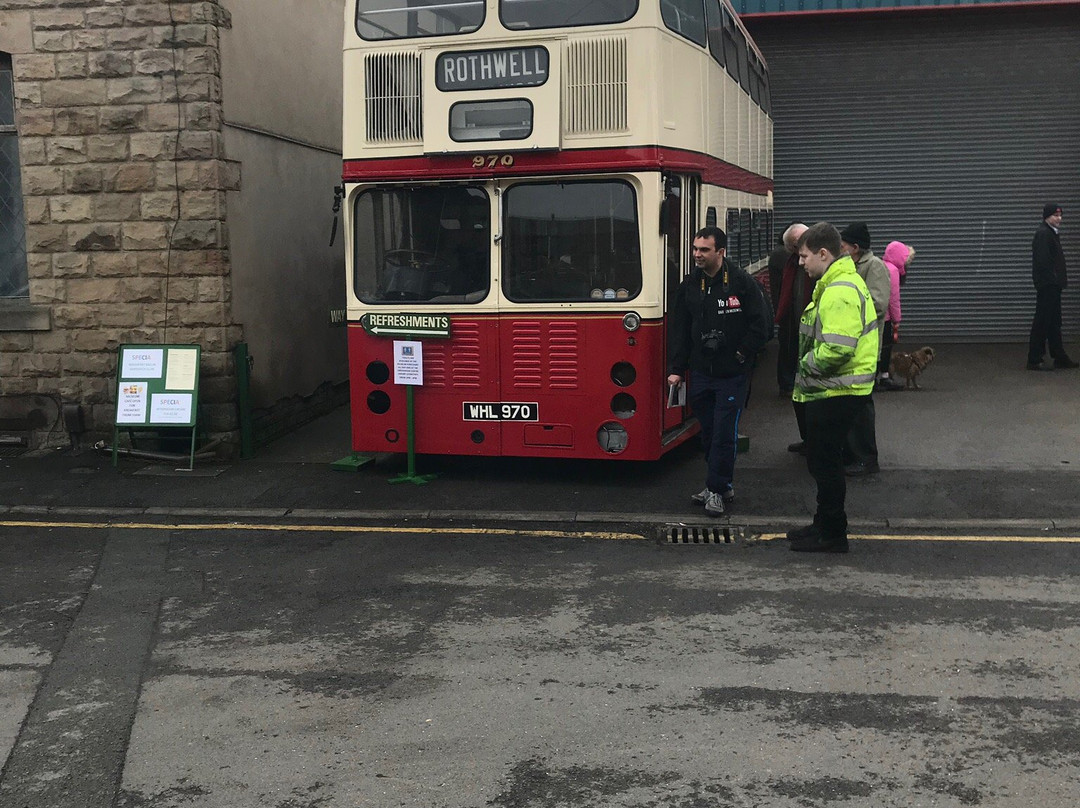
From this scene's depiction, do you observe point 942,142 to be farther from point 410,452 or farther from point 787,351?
point 410,452

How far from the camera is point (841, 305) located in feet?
23.5

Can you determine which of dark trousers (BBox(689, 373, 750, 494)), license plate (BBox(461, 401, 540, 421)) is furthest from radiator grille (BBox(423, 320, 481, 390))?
dark trousers (BBox(689, 373, 750, 494))

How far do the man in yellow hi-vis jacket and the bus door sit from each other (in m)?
1.85

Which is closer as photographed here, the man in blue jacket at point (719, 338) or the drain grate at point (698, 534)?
the drain grate at point (698, 534)

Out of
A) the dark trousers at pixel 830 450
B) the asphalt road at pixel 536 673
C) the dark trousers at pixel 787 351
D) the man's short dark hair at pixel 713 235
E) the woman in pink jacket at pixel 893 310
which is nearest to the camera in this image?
the asphalt road at pixel 536 673

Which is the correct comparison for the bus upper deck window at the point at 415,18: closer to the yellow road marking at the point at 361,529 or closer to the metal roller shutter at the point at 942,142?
the yellow road marking at the point at 361,529

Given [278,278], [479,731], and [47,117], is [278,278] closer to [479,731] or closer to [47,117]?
[47,117]

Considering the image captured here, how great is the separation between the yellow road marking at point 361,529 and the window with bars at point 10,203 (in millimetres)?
3473

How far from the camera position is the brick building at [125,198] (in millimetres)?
10805

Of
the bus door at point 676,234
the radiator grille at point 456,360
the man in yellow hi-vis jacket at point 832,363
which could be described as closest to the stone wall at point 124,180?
the radiator grille at point 456,360

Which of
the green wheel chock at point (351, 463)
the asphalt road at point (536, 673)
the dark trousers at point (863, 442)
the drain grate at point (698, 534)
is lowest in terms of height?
the asphalt road at point (536, 673)

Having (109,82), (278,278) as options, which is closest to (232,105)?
(109,82)

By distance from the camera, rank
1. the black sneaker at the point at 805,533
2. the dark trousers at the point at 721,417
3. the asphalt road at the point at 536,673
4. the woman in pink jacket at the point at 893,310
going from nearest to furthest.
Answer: the asphalt road at the point at 536,673 < the black sneaker at the point at 805,533 < the dark trousers at the point at 721,417 < the woman in pink jacket at the point at 893,310

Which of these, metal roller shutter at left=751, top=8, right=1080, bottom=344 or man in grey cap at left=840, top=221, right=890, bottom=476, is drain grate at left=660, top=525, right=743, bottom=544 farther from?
metal roller shutter at left=751, top=8, right=1080, bottom=344
